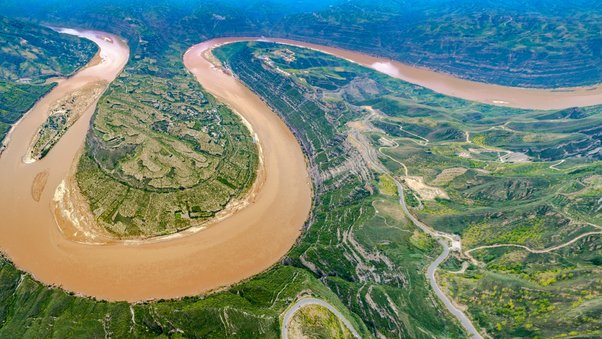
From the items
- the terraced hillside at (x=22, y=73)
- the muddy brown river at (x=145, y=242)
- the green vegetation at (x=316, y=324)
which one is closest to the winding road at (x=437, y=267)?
the green vegetation at (x=316, y=324)

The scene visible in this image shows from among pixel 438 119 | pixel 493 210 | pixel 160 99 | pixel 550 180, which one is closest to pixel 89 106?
pixel 160 99

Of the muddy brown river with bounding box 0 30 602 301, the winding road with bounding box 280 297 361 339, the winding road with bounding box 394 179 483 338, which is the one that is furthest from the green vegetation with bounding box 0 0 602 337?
the muddy brown river with bounding box 0 30 602 301

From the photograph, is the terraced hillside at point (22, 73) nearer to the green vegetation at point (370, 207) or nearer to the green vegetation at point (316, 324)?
the green vegetation at point (370, 207)

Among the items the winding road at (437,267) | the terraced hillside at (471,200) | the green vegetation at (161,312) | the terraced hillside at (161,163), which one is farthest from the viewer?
the terraced hillside at (161,163)

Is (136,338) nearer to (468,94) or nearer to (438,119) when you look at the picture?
(438,119)

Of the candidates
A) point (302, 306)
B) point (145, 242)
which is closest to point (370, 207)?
point (302, 306)

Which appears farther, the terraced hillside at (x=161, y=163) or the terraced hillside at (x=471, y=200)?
the terraced hillside at (x=161, y=163)

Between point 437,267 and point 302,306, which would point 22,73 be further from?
point 437,267
